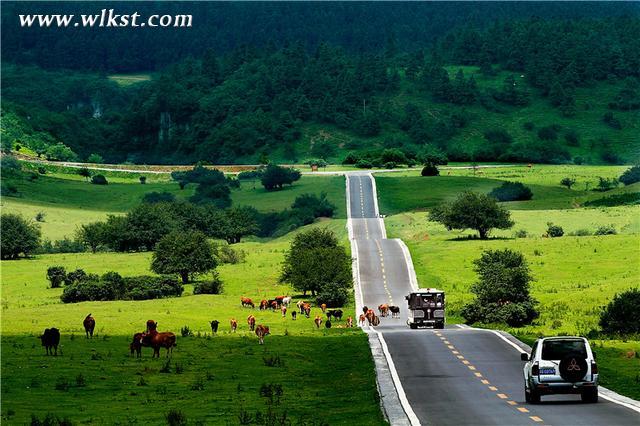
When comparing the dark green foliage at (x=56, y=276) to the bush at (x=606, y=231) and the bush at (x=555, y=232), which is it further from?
the bush at (x=606, y=231)

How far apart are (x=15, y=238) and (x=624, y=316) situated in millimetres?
71446

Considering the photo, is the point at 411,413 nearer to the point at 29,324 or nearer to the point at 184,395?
the point at 184,395

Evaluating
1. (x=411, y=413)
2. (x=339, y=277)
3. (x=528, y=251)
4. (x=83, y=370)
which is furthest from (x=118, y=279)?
Result: (x=411, y=413)

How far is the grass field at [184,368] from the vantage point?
122ft

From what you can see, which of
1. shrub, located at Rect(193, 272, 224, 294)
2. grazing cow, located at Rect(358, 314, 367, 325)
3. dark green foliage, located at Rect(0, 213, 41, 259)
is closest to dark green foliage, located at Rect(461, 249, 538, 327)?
grazing cow, located at Rect(358, 314, 367, 325)

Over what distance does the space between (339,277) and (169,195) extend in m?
99.3

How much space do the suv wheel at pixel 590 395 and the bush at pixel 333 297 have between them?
2224 inches

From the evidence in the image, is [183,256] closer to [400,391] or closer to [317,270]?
[317,270]

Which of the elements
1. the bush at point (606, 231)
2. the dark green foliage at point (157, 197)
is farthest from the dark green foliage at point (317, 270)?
the dark green foliage at point (157, 197)

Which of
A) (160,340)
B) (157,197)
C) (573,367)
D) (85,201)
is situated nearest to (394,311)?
(160,340)

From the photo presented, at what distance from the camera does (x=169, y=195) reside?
19288 centimetres

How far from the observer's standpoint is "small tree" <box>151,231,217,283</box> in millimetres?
103812

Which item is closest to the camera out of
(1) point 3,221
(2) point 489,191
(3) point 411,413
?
(3) point 411,413

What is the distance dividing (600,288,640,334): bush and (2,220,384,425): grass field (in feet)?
40.5
